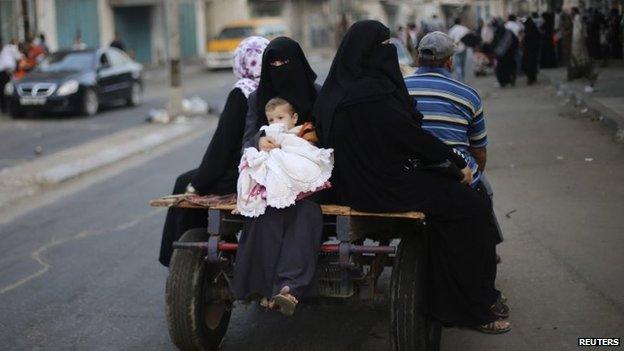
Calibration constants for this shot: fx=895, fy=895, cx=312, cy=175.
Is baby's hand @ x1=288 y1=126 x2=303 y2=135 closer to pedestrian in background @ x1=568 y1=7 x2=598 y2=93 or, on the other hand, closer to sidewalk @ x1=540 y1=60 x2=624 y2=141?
sidewalk @ x1=540 y1=60 x2=624 y2=141

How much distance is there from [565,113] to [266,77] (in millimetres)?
11848

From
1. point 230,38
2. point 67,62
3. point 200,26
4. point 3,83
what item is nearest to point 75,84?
point 67,62

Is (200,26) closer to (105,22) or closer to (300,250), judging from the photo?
(105,22)

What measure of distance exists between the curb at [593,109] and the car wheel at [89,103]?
1077cm

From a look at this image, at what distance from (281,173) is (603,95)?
1316 centimetres

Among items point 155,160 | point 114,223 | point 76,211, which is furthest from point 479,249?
point 155,160

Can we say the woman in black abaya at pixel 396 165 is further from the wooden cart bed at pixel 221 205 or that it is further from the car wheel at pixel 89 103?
the car wheel at pixel 89 103

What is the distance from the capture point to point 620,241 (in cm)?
→ 723

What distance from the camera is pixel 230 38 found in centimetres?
4078

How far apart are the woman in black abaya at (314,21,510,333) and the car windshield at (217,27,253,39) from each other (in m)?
36.9

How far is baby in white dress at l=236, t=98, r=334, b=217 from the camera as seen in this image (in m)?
4.60

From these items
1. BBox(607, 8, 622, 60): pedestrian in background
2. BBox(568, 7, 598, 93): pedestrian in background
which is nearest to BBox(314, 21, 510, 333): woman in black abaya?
BBox(607, 8, 622, 60): pedestrian in background

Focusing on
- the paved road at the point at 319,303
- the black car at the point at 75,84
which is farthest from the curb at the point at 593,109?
the black car at the point at 75,84

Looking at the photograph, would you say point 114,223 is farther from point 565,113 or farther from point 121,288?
point 565,113
